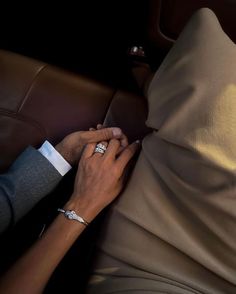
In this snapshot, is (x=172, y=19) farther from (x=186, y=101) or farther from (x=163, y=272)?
(x=163, y=272)

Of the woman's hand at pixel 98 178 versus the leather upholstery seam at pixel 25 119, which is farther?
the leather upholstery seam at pixel 25 119

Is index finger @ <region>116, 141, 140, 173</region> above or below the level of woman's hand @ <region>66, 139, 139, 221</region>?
above

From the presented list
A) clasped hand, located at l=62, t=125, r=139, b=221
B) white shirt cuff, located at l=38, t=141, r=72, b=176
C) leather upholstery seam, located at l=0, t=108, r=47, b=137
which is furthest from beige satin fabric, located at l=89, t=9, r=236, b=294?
leather upholstery seam, located at l=0, t=108, r=47, b=137

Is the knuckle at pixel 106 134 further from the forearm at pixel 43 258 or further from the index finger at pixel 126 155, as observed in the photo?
the forearm at pixel 43 258

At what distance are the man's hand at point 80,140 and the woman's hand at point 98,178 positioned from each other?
0.05 feet

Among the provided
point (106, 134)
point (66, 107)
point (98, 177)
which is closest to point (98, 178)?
point (98, 177)

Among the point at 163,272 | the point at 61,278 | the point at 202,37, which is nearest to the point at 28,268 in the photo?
the point at 61,278

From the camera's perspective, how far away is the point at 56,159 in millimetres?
741

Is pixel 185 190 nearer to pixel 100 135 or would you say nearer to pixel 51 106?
pixel 100 135

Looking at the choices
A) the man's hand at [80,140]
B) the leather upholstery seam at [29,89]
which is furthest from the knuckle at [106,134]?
the leather upholstery seam at [29,89]

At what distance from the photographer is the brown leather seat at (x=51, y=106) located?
792 millimetres

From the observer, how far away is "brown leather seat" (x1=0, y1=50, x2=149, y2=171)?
31.2 inches

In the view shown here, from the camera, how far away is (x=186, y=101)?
1.97ft

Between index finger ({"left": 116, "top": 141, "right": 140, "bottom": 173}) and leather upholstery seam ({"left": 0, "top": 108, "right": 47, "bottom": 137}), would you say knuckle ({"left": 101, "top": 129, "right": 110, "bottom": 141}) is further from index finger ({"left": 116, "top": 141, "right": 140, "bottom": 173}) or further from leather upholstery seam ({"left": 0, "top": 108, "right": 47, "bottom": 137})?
leather upholstery seam ({"left": 0, "top": 108, "right": 47, "bottom": 137})
